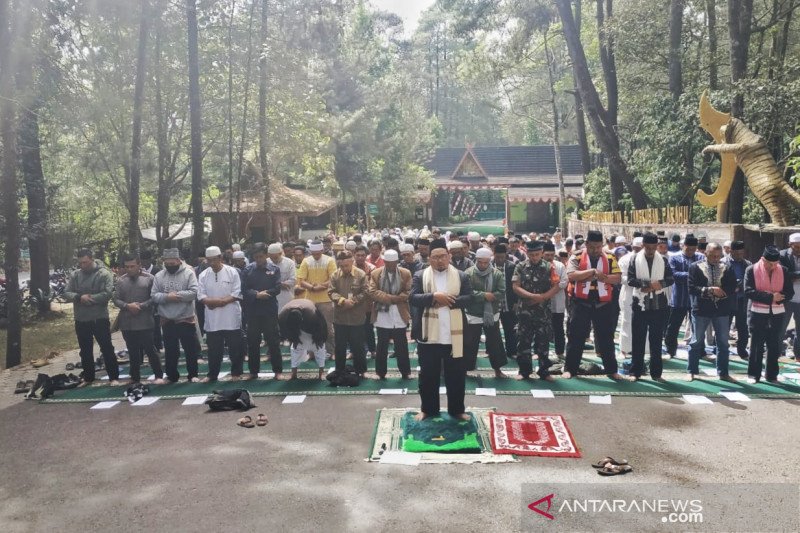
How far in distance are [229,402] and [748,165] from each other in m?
11.8

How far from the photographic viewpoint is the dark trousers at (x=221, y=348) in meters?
8.98

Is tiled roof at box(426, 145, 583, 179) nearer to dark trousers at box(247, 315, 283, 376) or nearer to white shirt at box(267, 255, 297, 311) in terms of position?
white shirt at box(267, 255, 297, 311)

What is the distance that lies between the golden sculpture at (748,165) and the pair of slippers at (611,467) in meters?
9.21

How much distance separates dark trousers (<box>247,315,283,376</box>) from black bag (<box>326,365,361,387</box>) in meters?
0.95

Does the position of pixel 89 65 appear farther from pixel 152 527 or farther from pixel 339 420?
pixel 152 527

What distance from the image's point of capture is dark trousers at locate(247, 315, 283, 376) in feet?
30.1

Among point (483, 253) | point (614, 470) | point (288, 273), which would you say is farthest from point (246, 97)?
point (614, 470)

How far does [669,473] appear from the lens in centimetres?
556

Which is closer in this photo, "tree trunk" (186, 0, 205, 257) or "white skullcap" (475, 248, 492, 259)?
"white skullcap" (475, 248, 492, 259)

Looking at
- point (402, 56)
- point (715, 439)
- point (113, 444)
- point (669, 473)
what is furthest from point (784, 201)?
point (402, 56)

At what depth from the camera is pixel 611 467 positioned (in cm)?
558

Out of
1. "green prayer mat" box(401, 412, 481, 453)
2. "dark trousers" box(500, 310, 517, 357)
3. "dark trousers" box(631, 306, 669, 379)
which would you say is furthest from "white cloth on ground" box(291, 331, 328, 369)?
"dark trousers" box(631, 306, 669, 379)

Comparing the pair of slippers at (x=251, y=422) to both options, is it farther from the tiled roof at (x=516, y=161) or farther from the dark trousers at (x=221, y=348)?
the tiled roof at (x=516, y=161)

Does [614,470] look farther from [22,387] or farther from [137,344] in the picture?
[22,387]
